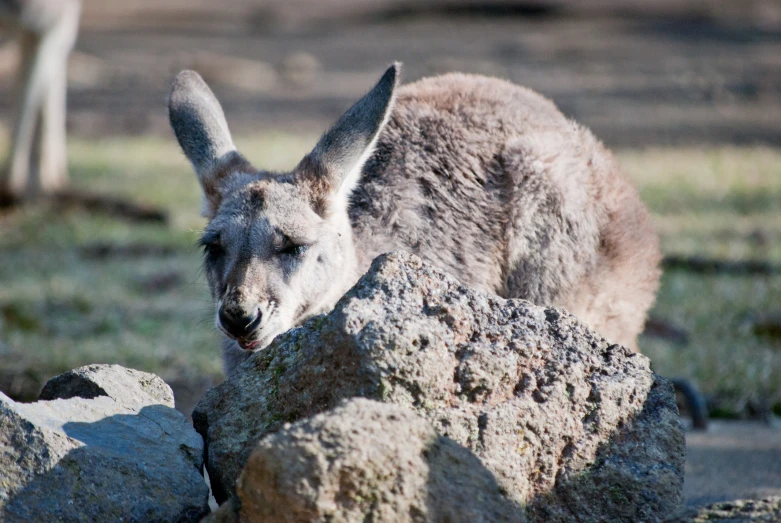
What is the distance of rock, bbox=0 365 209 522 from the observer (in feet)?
9.01

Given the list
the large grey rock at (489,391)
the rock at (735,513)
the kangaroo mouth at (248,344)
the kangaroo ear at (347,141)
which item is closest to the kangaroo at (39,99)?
the kangaroo ear at (347,141)

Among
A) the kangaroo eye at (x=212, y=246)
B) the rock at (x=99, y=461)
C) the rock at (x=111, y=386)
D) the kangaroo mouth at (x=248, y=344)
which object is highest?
the kangaroo eye at (x=212, y=246)

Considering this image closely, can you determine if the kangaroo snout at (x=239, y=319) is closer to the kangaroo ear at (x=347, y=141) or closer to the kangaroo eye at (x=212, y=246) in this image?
the kangaroo eye at (x=212, y=246)

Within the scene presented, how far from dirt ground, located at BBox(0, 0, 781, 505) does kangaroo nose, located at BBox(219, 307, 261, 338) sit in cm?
798

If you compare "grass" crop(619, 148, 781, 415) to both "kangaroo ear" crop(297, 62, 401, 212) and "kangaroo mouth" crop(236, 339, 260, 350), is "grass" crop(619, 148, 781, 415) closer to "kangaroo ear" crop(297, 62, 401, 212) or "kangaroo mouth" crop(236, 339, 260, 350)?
"kangaroo ear" crop(297, 62, 401, 212)

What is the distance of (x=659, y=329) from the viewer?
628 cm

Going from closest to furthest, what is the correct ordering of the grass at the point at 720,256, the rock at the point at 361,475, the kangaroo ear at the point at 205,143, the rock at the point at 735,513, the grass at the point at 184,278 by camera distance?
1. the rock at the point at 361,475
2. the rock at the point at 735,513
3. the kangaroo ear at the point at 205,143
4. the grass at the point at 720,256
5. the grass at the point at 184,278

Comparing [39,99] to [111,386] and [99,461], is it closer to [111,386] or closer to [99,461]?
[111,386]

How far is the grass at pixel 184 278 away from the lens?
222 inches

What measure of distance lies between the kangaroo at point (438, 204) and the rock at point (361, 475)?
4.67ft

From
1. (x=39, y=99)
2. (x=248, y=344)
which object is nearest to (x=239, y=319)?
(x=248, y=344)

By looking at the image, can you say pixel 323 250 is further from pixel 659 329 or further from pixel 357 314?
pixel 659 329

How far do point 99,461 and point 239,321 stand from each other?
926mm

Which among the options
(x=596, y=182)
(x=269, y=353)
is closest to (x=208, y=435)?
(x=269, y=353)
